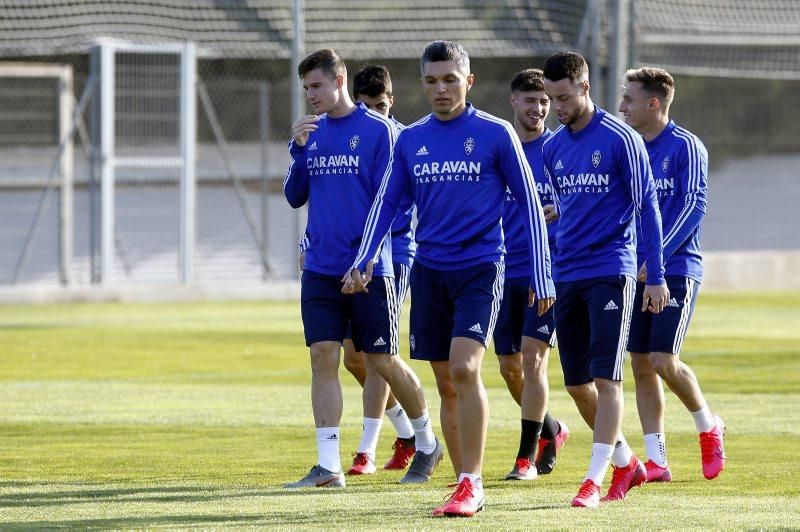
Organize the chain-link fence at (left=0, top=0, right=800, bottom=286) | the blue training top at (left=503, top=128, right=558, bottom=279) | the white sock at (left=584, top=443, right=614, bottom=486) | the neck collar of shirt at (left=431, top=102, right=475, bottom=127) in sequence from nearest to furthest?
1. the white sock at (left=584, top=443, right=614, bottom=486)
2. the neck collar of shirt at (left=431, top=102, right=475, bottom=127)
3. the blue training top at (left=503, top=128, right=558, bottom=279)
4. the chain-link fence at (left=0, top=0, right=800, bottom=286)

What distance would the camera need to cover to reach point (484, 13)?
83.1 feet

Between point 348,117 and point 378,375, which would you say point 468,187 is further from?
point 378,375

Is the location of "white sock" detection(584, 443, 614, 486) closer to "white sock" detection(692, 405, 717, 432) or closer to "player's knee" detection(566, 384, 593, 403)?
"player's knee" detection(566, 384, 593, 403)

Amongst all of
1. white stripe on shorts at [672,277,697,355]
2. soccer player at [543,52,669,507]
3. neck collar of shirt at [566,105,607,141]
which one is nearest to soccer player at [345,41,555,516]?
soccer player at [543,52,669,507]

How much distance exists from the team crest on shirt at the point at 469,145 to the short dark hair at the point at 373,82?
1.81m

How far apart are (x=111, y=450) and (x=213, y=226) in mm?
17811

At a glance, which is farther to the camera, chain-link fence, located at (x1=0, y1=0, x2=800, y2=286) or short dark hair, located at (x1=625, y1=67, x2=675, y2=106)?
chain-link fence, located at (x1=0, y1=0, x2=800, y2=286)

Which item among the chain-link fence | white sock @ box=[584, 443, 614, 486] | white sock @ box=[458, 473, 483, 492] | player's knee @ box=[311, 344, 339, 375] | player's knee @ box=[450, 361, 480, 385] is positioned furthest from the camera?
the chain-link fence

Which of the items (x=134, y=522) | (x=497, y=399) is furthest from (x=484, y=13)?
(x=134, y=522)

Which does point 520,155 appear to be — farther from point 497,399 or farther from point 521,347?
point 497,399

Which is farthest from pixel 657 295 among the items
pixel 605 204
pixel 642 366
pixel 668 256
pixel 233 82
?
pixel 233 82

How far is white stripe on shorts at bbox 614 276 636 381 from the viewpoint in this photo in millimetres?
7887

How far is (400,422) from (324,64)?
2136mm

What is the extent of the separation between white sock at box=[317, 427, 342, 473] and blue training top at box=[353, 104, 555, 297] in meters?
1.12
